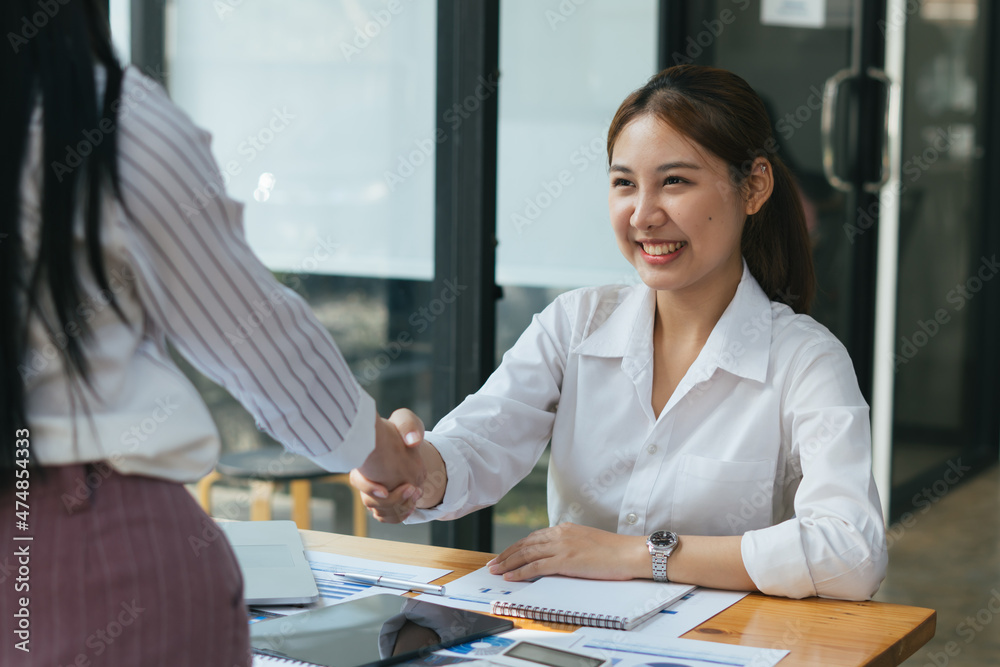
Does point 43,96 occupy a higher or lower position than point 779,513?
higher

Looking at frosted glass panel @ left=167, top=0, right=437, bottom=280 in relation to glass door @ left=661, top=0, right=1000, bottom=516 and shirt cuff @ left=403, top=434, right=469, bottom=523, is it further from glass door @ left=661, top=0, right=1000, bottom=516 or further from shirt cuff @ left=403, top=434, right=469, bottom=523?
glass door @ left=661, top=0, right=1000, bottom=516

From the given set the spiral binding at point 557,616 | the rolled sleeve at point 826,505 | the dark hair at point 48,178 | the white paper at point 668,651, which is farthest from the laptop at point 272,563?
the rolled sleeve at point 826,505

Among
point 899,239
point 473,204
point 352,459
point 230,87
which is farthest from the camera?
point 899,239

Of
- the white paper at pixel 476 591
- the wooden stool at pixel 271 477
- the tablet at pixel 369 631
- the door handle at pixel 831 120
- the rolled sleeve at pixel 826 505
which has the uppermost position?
the door handle at pixel 831 120

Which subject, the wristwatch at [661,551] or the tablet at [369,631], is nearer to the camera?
the tablet at [369,631]

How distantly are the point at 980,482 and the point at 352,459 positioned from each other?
15.4 ft

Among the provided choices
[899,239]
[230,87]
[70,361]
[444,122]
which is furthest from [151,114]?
[899,239]

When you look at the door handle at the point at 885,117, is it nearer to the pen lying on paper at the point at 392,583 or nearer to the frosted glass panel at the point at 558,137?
the frosted glass panel at the point at 558,137

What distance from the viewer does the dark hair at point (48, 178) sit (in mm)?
690

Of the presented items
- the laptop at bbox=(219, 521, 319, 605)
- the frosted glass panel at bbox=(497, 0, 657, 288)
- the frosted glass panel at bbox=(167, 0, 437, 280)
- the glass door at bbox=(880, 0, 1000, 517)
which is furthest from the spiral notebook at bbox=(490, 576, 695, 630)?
the glass door at bbox=(880, 0, 1000, 517)

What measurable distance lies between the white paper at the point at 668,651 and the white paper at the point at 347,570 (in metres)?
0.25

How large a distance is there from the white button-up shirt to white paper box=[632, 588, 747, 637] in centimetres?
9

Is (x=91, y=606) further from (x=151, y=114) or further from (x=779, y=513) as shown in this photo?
(x=779, y=513)

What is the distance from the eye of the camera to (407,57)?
2.48m
